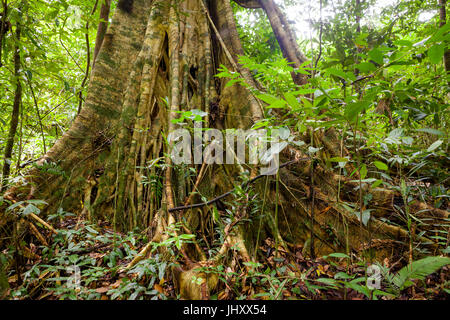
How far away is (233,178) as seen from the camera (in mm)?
2016

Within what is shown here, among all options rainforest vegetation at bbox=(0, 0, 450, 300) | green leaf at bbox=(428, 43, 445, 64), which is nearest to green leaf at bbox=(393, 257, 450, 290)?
rainforest vegetation at bbox=(0, 0, 450, 300)

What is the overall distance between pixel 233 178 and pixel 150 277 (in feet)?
3.59

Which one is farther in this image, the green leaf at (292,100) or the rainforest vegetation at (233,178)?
the rainforest vegetation at (233,178)

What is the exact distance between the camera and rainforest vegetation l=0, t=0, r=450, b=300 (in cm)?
105

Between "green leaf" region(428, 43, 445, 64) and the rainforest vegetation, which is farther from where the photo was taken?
the rainforest vegetation

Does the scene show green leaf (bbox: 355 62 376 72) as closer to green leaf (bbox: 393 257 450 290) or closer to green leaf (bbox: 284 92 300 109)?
green leaf (bbox: 284 92 300 109)

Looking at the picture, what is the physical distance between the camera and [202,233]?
1770mm

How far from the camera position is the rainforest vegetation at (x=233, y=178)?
1046 millimetres

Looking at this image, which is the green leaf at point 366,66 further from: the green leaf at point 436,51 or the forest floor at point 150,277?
the forest floor at point 150,277

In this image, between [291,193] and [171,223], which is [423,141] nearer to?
[291,193]

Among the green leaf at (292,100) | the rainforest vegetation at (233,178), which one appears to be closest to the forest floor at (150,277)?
the rainforest vegetation at (233,178)

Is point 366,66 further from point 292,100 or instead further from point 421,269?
point 421,269
